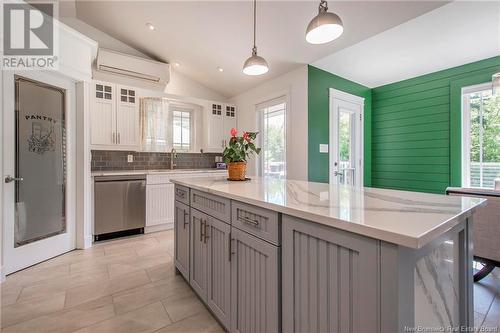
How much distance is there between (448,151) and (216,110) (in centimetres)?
401

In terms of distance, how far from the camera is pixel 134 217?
11.5 ft

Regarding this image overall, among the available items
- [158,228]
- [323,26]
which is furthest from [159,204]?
[323,26]

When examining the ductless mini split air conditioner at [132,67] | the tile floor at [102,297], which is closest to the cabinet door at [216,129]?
the ductless mini split air conditioner at [132,67]

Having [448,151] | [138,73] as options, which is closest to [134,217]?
[138,73]

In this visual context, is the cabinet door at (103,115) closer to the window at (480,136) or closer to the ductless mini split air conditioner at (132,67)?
the ductless mini split air conditioner at (132,67)

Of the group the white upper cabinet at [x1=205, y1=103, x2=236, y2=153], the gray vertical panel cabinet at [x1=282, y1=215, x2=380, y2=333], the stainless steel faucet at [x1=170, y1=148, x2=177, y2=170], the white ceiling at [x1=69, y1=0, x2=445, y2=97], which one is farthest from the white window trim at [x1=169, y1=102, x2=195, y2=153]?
the gray vertical panel cabinet at [x1=282, y1=215, x2=380, y2=333]

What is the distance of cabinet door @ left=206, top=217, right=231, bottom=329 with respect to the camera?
146 cm

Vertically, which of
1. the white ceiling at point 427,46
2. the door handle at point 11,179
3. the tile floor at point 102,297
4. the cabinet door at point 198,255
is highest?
the white ceiling at point 427,46

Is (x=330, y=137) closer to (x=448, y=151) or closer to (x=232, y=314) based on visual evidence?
(x=448, y=151)

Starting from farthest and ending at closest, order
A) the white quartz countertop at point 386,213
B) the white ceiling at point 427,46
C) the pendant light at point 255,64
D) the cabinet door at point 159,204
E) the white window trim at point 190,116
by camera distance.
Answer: the white window trim at point 190,116, the cabinet door at point 159,204, the white ceiling at point 427,46, the pendant light at point 255,64, the white quartz countertop at point 386,213

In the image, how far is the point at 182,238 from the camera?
2.16m

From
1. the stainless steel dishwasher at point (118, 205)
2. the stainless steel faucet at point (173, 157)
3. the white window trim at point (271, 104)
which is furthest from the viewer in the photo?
the stainless steel faucet at point (173, 157)

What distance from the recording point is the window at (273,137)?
405cm

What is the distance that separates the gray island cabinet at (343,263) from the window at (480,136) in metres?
3.16
